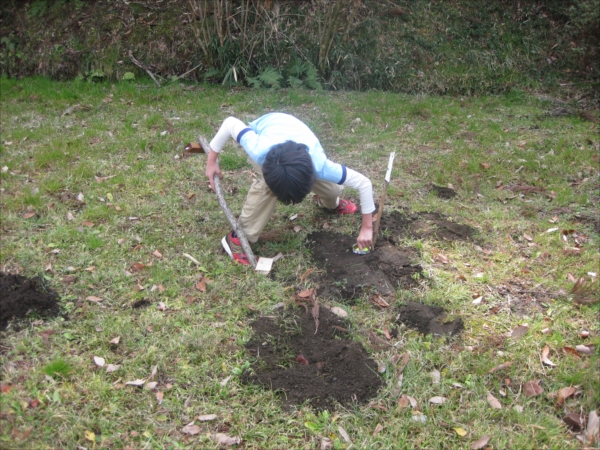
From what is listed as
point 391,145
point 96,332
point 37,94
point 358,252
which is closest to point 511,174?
point 391,145

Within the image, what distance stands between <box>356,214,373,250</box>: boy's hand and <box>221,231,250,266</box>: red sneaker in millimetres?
921

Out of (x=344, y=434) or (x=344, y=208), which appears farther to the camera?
(x=344, y=208)

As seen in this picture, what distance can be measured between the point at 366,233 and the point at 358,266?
27cm

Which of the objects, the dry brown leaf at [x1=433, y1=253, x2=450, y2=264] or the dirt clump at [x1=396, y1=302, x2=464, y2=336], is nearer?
the dirt clump at [x1=396, y1=302, x2=464, y2=336]

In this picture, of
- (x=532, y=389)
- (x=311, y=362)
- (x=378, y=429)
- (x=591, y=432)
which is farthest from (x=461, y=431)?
(x=311, y=362)

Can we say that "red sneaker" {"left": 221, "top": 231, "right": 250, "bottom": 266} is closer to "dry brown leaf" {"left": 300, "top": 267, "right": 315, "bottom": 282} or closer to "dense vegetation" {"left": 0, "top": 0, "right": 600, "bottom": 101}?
"dry brown leaf" {"left": 300, "top": 267, "right": 315, "bottom": 282}

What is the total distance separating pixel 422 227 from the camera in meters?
4.68

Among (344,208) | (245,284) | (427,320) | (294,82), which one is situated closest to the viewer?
(427,320)

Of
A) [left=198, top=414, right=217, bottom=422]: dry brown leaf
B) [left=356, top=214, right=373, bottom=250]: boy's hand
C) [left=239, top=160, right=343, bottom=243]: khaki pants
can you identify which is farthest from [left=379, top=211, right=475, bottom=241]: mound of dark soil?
[left=198, top=414, right=217, bottom=422]: dry brown leaf

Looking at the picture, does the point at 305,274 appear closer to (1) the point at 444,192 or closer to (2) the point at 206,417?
(2) the point at 206,417

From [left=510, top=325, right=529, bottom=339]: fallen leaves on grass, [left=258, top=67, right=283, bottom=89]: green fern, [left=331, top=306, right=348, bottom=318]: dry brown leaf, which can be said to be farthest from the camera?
[left=258, top=67, right=283, bottom=89]: green fern

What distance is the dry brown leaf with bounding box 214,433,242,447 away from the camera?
9.04ft

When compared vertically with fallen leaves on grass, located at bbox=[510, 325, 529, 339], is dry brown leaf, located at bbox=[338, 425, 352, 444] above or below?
below

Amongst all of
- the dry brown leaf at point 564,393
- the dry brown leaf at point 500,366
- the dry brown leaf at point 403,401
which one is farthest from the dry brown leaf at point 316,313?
the dry brown leaf at point 564,393
